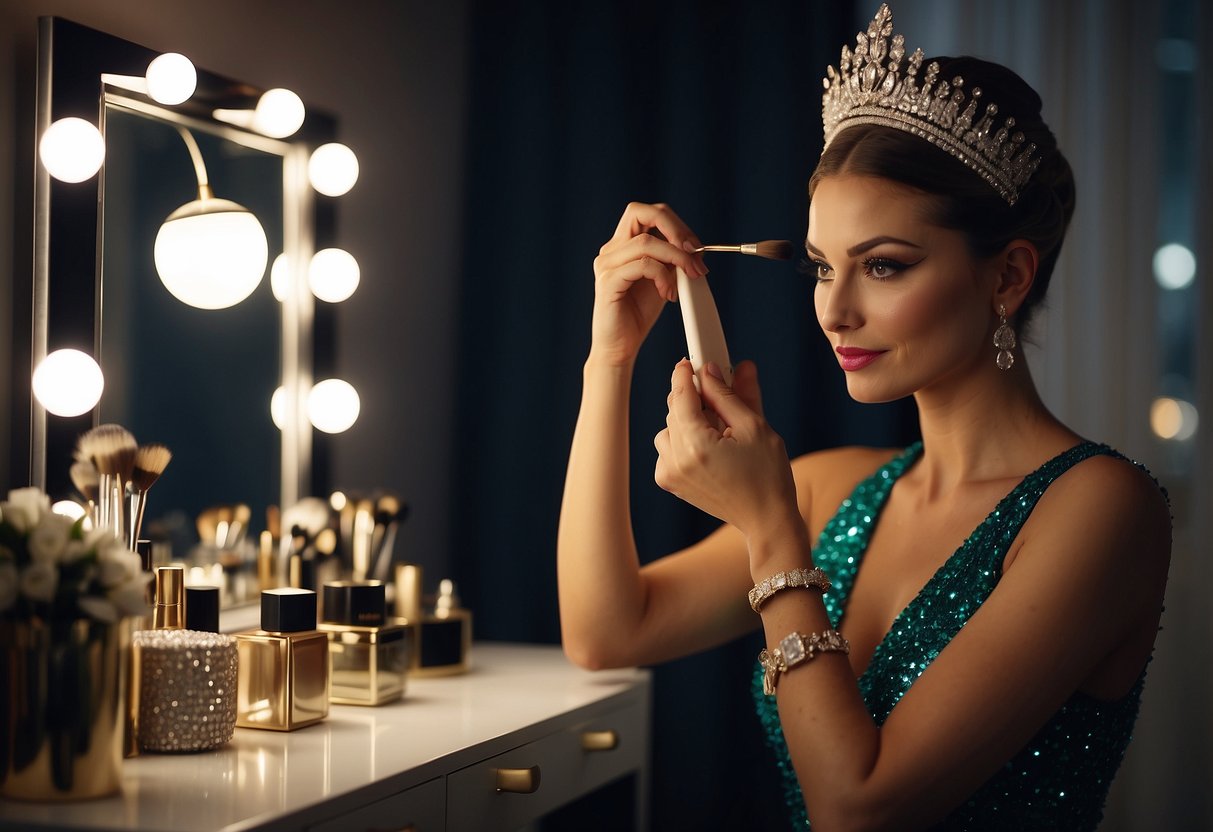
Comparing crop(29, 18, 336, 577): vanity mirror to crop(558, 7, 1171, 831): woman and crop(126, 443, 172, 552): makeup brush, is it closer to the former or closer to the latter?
crop(126, 443, 172, 552): makeup brush

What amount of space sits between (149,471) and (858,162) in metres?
0.76

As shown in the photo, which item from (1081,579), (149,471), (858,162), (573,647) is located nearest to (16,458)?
(149,471)

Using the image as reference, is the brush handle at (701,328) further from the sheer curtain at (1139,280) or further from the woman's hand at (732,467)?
the sheer curtain at (1139,280)

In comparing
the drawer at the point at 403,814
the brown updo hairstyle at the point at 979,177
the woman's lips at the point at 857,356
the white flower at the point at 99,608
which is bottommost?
the drawer at the point at 403,814

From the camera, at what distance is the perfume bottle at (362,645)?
130cm

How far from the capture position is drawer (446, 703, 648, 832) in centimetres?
113

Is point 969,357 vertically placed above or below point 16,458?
above

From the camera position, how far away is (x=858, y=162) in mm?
1168

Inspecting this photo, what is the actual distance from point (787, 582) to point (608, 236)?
1.03 meters

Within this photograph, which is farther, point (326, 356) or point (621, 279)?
point (326, 356)

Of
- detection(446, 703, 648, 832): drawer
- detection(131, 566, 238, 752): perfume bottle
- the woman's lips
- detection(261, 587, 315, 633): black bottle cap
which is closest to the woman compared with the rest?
the woman's lips

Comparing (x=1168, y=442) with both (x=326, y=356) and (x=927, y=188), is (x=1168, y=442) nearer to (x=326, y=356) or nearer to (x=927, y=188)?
(x=927, y=188)

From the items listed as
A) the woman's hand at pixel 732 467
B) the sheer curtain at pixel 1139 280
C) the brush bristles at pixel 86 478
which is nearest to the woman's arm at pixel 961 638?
the woman's hand at pixel 732 467

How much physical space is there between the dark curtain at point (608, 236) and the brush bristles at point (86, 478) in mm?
921
